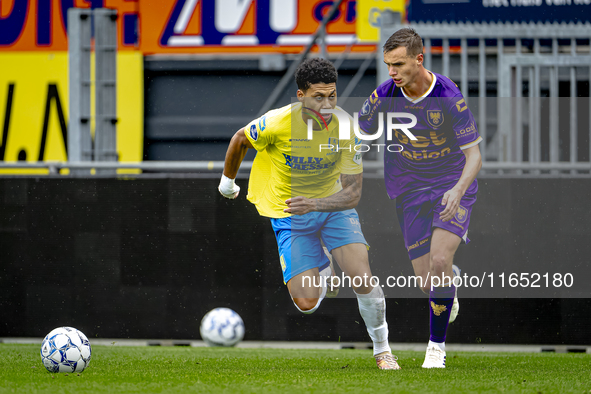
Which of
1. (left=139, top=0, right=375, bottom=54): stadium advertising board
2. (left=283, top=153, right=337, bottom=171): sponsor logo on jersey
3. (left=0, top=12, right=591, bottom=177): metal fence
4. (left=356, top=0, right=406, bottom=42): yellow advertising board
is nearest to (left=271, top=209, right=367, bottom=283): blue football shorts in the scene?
(left=283, top=153, right=337, bottom=171): sponsor logo on jersey

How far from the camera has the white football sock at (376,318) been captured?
16.9ft

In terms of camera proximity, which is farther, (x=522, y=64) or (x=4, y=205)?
(x=522, y=64)

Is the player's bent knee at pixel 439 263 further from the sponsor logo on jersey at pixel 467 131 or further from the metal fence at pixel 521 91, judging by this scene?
the metal fence at pixel 521 91

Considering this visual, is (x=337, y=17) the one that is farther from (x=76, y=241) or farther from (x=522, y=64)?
(x=76, y=241)

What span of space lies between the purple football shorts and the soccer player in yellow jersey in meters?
0.45

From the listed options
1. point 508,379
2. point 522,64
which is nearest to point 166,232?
point 508,379

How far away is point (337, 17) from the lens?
33.7 feet

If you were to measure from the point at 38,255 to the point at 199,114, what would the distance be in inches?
170

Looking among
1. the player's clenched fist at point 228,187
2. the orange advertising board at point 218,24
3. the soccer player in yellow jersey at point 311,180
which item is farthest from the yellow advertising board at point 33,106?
the soccer player in yellow jersey at point 311,180

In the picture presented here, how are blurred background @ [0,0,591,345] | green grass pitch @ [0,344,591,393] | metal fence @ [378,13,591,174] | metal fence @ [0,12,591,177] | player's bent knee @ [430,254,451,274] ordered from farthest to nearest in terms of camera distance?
1. metal fence @ [378,13,591,174]
2. metal fence @ [0,12,591,177]
3. blurred background @ [0,0,591,345]
4. player's bent knee @ [430,254,451,274]
5. green grass pitch @ [0,344,591,393]

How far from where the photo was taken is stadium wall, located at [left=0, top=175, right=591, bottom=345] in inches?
252

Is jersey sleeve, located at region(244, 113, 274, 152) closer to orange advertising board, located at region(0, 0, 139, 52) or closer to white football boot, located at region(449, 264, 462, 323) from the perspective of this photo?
white football boot, located at region(449, 264, 462, 323)

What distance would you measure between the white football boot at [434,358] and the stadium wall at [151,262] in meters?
1.20

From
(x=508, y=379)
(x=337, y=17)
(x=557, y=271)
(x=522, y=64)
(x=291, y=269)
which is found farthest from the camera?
(x=337, y=17)
